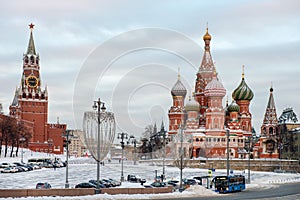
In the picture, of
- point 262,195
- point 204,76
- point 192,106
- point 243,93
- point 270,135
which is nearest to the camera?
point 262,195

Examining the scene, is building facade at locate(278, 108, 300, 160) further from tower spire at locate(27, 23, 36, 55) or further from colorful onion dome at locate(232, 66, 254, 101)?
tower spire at locate(27, 23, 36, 55)

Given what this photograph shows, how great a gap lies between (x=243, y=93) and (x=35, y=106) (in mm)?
59975

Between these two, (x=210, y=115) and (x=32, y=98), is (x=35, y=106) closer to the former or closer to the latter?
(x=32, y=98)

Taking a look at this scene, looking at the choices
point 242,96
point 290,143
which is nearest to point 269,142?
point 290,143

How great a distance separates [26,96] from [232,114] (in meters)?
62.2

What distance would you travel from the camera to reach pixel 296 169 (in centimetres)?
9556

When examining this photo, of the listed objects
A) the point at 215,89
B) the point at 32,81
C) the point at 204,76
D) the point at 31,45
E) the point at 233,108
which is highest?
the point at 31,45

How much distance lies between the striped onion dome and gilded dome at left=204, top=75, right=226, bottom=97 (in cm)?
1144

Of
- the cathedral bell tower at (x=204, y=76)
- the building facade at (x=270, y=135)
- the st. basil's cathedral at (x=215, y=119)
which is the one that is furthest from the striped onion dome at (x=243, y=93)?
the cathedral bell tower at (x=204, y=76)

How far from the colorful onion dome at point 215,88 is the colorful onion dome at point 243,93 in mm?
11182

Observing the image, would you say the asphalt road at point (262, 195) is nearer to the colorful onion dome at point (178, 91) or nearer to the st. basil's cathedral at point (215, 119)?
the st. basil's cathedral at point (215, 119)

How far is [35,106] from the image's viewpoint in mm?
140750

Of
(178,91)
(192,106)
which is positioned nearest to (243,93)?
(192,106)

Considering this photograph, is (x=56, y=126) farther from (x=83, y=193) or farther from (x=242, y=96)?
(x=83, y=193)
